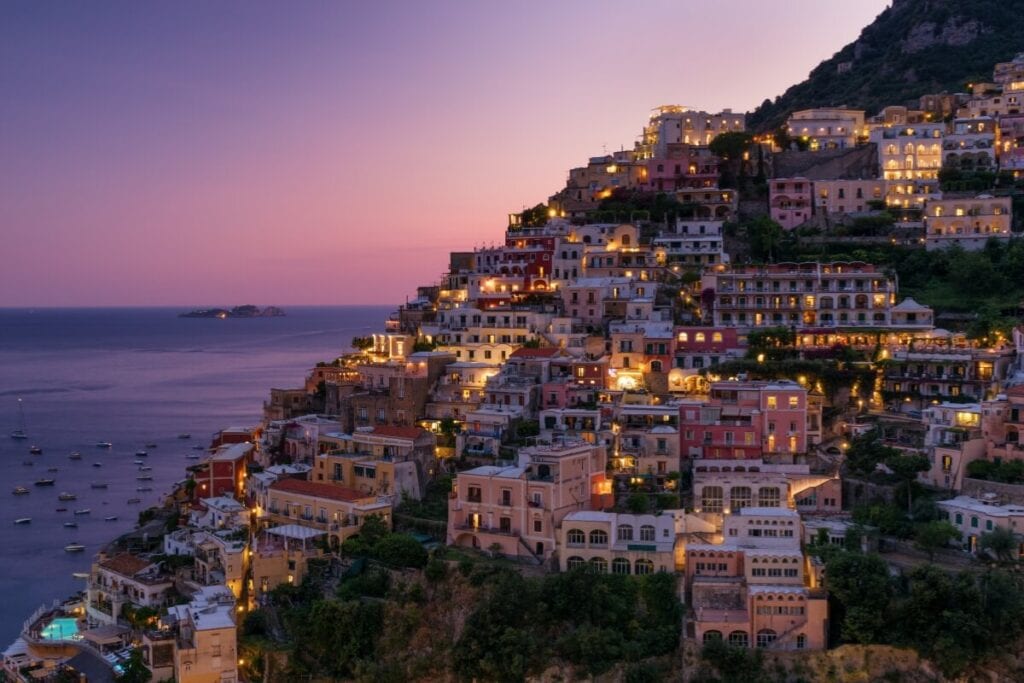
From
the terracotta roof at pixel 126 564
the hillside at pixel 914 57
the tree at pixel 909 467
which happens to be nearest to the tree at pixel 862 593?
the tree at pixel 909 467

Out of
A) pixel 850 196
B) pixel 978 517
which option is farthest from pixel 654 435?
Result: pixel 850 196

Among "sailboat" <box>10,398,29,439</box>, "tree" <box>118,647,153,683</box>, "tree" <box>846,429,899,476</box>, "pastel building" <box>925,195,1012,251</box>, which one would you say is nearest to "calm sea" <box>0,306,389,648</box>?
"sailboat" <box>10,398,29,439</box>

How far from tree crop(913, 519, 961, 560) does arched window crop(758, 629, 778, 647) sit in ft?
16.2

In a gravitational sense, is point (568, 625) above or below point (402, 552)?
below

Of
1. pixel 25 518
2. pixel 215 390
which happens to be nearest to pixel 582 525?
pixel 25 518

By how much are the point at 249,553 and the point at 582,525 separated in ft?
36.0

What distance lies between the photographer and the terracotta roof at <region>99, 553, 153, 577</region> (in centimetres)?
3422

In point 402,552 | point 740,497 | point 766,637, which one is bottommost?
point 766,637

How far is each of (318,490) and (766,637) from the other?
15043mm

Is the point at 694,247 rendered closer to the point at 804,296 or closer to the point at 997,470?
the point at 804,296

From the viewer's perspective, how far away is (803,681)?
24469mm

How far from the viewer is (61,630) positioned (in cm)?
3244

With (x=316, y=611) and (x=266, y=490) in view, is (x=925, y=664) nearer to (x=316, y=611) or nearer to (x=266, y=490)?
(x=316, y=611)

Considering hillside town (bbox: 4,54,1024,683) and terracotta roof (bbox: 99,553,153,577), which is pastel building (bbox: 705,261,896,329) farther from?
terracotta roof (bbox: 99,553,153,577)
